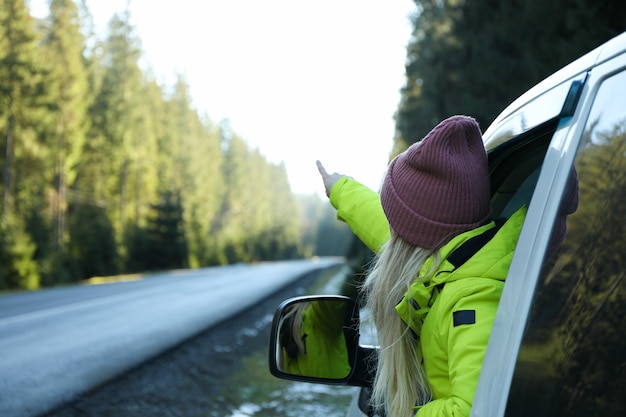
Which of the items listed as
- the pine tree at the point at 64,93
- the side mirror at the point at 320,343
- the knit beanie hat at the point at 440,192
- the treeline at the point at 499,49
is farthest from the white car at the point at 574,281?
the pine tree at the point at 64,93

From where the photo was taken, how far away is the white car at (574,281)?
1101 mm

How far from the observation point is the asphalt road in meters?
6.58

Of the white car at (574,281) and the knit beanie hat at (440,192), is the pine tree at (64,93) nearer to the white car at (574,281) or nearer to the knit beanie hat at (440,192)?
the knit beanie hat at (440,192)

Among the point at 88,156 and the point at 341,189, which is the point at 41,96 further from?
the point at 341,189

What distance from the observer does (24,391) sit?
22.3 feet

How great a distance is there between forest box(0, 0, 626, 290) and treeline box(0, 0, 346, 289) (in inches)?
3.6

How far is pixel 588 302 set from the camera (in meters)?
1.16

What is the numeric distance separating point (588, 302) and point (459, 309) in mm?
338

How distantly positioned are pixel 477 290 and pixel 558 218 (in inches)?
9.9

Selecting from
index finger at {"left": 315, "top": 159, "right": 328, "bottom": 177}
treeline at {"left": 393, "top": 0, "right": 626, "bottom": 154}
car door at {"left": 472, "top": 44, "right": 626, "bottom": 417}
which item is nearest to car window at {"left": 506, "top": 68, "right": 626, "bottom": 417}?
car door at {"left": 472, "top": 44, "right": 626, "bottom": 417}

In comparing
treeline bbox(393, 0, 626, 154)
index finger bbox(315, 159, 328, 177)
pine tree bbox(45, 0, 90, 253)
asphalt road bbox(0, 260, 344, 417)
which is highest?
pine tree bbox(45, 0, 90, 253)

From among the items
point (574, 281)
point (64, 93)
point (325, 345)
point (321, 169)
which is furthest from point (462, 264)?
point (64, 93)

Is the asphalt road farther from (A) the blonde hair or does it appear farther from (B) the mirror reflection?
(A) the blonde hair

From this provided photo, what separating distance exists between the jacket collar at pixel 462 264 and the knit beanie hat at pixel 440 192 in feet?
0.16
